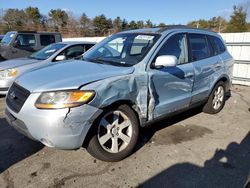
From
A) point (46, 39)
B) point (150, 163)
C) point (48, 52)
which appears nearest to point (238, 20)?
point (46, 39)

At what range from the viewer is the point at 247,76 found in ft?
28.1

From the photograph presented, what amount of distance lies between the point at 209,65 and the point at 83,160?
117 inches

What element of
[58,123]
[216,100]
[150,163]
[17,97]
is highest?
[17,97]

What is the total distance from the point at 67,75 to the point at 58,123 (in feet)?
2.18

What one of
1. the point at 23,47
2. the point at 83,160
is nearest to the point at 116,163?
the point at 83,160

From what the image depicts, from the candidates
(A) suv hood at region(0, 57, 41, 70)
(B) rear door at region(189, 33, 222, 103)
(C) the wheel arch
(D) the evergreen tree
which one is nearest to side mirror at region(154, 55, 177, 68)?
(C) the wheel arch

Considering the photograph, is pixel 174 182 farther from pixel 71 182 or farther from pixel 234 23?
pixel 234 23

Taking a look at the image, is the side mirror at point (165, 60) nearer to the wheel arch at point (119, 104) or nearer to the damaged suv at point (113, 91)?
the damaged suv at point (113, 91)

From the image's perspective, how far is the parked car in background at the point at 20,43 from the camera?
362 inches

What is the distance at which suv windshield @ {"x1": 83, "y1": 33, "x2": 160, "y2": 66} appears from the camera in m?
3.49

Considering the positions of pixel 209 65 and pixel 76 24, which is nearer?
pixel 209 65

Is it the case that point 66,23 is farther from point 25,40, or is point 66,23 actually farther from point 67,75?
point 67,75

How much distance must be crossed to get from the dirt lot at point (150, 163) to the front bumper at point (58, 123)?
0.49 meters

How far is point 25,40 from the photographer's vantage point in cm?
973
